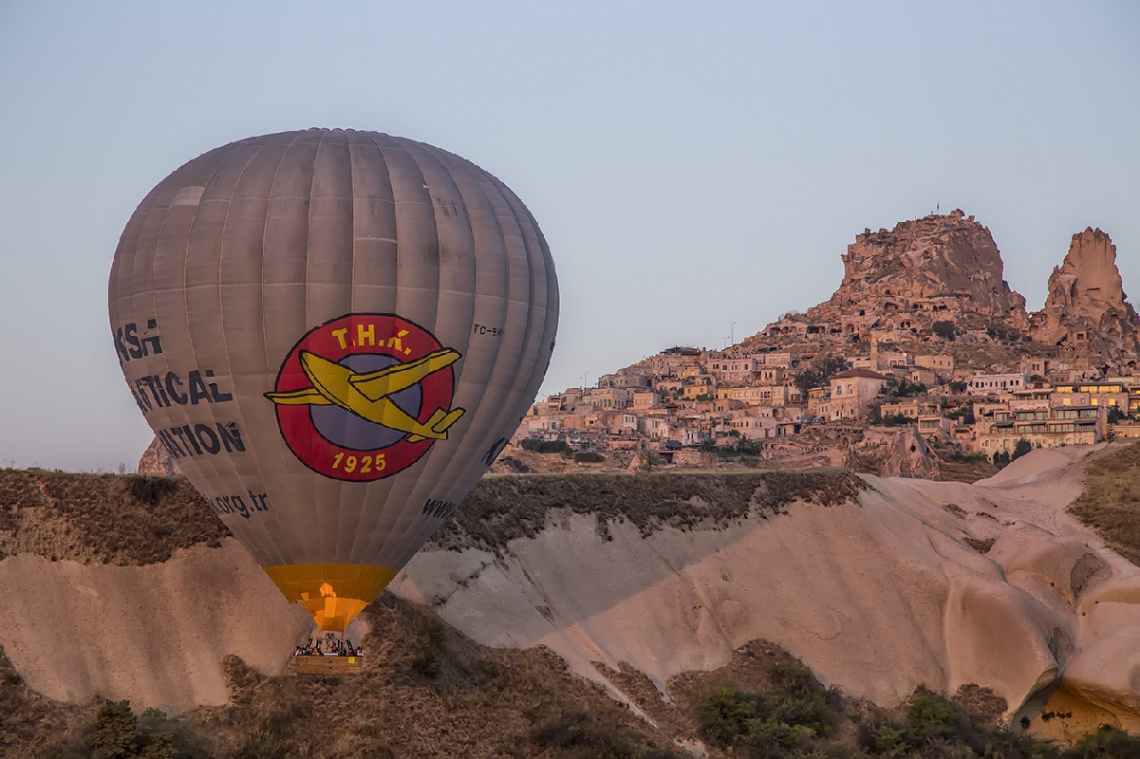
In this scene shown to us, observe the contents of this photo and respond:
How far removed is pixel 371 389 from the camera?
1342 inches

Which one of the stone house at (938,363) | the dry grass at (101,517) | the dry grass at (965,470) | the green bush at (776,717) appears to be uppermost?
the stone house at (938,363)

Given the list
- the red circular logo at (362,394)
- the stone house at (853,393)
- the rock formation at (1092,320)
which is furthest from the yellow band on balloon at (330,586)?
the rock formation at (1092,320)

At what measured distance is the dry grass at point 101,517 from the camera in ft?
131

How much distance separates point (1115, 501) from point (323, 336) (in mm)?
38789

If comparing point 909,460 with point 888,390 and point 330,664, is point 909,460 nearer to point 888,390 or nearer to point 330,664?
point 888,390

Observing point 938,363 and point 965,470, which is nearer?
point 965,470

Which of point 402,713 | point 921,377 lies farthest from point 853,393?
point 402,713

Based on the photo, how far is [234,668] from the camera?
38.2 m

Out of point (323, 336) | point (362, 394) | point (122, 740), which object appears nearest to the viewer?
point (323, 336)

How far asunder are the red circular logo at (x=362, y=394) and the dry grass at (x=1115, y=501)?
109ft

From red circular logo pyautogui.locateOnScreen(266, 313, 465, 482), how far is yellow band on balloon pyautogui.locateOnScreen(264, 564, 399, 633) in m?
2.06

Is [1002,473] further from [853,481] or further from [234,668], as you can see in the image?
[234,668]

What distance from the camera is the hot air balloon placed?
33.5m

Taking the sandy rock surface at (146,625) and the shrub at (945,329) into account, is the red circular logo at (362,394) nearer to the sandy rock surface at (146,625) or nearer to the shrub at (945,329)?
the sandy rock surface at (146,625)
